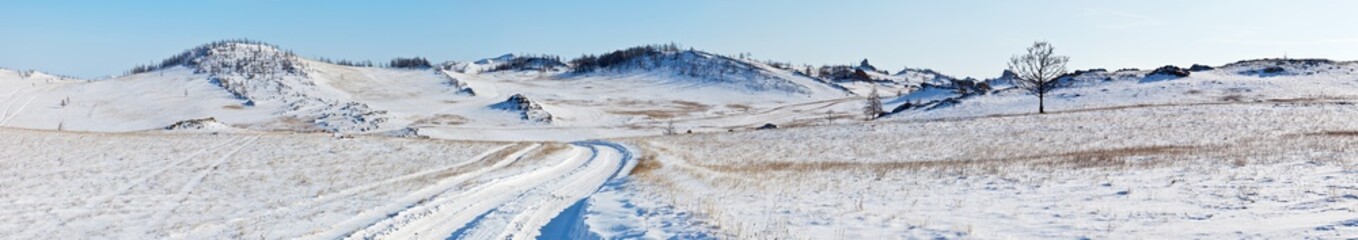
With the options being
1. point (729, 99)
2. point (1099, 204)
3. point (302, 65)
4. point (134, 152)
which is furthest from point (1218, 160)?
point (302, 65)

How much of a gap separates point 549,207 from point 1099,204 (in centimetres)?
1236

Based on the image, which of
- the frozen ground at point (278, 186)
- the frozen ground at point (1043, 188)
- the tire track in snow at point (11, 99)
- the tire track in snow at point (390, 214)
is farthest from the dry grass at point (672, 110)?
the tire track in snow at point (390, 214)

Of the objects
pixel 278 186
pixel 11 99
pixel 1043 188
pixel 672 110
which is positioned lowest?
pixel 672 110

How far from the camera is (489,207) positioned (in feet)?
65.0

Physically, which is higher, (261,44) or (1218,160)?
(261,44)

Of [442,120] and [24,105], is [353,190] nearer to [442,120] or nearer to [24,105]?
[442,120]

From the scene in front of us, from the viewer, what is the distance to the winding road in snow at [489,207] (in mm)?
15906

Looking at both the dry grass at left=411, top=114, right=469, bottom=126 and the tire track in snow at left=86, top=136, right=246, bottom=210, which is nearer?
the tire track in snow at left=86, top=136, right=246, bottom=210

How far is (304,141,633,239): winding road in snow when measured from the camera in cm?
1591

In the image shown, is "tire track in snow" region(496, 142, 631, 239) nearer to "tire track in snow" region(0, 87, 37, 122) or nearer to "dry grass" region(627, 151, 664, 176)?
"dry grass" region(627, 151, 664, 176)

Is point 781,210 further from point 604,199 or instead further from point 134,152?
point 134,152

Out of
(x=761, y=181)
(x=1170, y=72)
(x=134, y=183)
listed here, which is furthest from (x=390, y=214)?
(x=1170, y=72)

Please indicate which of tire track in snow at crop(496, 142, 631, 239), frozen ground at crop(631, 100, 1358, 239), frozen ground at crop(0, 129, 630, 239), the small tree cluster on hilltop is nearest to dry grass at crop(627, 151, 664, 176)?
frozen ground at crop(631, 100, 1358, 239)

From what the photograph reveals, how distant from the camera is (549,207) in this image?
19297 mm
